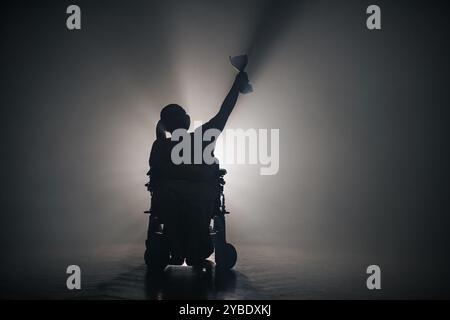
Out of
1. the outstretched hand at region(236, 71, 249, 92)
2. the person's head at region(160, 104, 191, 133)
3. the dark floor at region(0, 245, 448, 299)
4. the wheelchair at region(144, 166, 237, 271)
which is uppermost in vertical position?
the outstretched hand at region(236, 71, 249, 92)

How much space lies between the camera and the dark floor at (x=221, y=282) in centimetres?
289

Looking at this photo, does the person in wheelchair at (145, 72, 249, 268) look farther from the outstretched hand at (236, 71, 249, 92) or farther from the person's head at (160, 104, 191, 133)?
the person's head at (160, 104, 191, 133)

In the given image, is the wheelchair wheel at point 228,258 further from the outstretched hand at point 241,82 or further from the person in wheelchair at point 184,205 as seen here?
the outstretched hand at point 241,82

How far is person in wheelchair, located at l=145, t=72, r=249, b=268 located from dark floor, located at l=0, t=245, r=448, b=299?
0.65 feet

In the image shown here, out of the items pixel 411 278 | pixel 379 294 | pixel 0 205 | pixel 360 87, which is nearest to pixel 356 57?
pixel 360 87

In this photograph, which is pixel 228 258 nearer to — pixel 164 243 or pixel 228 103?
pixel 164 243

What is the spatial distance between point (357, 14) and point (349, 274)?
8110 millimetres

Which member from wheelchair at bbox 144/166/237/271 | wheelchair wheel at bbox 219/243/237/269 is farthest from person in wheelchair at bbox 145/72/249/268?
wheelchair wheel at bbox 219/243/237/269

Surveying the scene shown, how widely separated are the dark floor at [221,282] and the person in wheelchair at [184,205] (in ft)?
0.65

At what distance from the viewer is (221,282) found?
10.5 feet

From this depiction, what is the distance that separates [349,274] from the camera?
394 cm

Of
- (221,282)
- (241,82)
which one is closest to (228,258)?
(221,282)

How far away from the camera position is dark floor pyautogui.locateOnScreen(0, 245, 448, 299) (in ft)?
9.48

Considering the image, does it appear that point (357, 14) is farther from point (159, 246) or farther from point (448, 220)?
point (159, 246)
